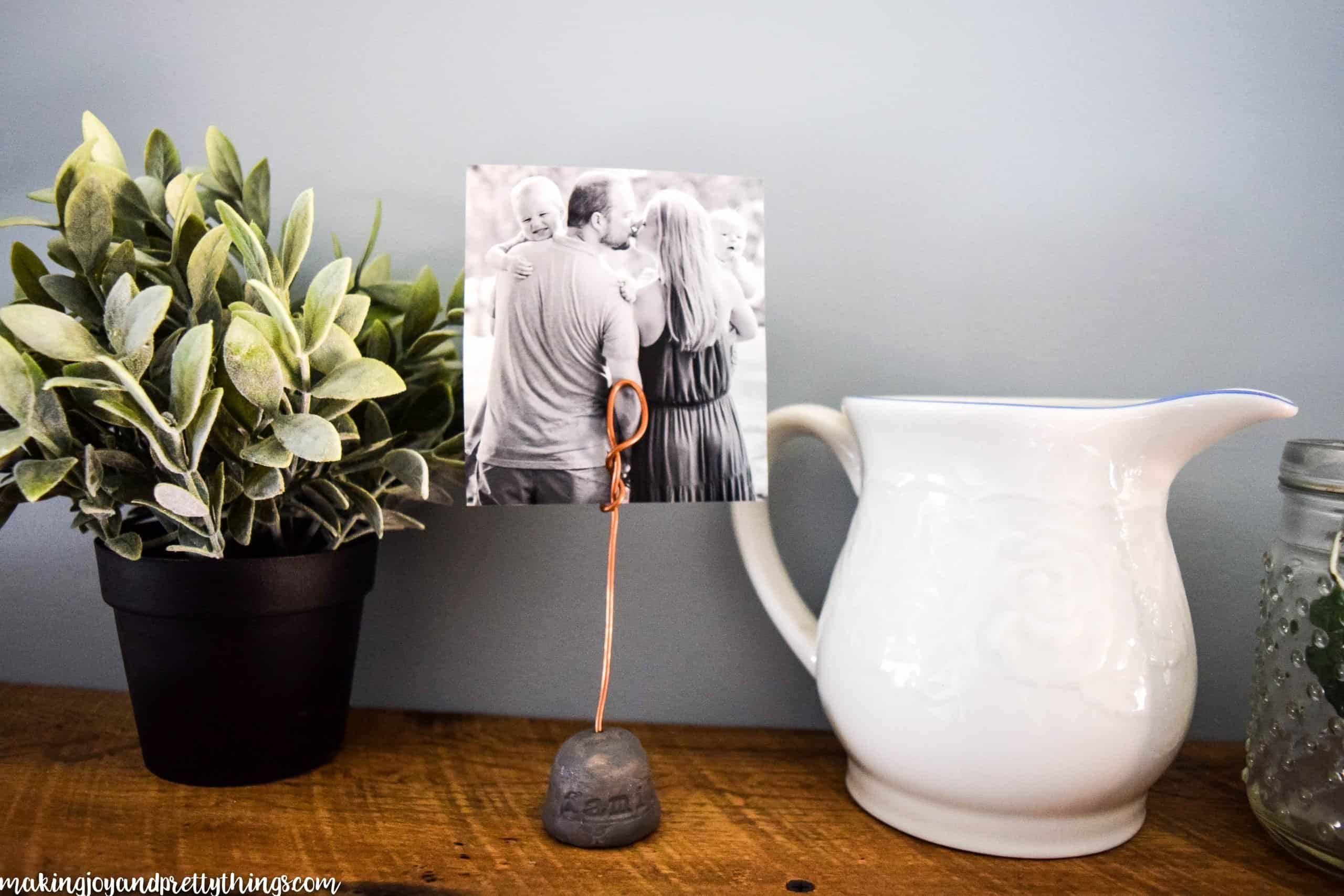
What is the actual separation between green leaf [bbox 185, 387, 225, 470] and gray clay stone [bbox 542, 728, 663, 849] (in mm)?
235

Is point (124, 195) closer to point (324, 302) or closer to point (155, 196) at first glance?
point (155, 196)

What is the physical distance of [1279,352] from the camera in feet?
2.03

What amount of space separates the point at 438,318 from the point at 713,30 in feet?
0.94

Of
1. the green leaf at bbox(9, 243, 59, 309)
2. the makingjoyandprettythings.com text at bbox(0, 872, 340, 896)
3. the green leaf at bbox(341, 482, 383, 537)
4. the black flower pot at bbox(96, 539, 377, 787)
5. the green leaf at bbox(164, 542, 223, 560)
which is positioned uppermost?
the green leaf at bbox(9, 243, 59, 309)

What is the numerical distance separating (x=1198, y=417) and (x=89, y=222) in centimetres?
56

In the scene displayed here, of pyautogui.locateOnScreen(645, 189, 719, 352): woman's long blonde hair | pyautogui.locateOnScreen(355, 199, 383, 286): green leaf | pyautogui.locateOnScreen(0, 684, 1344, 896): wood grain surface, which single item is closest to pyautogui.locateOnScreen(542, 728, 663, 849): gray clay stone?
pyautogui.locateOnScreen(0, 684, 1344, 896): wood grain surface

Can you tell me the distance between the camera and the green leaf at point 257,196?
21.8 inches

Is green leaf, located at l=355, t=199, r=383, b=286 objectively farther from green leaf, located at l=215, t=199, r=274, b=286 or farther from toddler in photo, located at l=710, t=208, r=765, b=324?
toddler in photo, located at l=710, t=208, r=765, b=324

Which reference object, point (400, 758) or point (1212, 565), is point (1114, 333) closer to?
point (1212, 565)

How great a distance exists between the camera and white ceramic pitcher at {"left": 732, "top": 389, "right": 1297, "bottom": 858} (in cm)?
43

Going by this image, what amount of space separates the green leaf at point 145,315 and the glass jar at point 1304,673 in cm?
58

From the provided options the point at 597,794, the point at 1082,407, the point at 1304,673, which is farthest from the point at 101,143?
the point at 1304,673

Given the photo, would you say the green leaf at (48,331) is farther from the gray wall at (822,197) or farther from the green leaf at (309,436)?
the gray wall at (822,197)

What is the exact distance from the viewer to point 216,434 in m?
0.46
